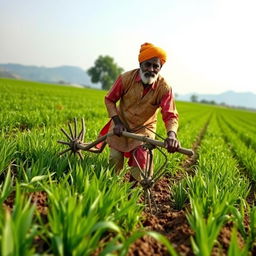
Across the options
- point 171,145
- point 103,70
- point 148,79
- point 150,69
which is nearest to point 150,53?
point 150,69

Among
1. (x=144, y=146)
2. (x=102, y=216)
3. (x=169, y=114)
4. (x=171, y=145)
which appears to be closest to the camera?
(x=102, y=216)

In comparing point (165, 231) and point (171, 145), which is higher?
point (171, 145)

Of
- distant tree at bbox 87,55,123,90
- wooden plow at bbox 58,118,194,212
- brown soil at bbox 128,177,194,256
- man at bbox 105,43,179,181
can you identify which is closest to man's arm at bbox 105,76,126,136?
man at bbox 105,43,179,181

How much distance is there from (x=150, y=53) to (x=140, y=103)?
2.11 ft

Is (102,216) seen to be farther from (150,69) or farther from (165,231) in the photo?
(150,69)

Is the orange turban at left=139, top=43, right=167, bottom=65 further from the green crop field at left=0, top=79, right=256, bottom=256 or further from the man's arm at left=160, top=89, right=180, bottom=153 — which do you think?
the green crop field at left=0, top=79, right=256, bottom=256

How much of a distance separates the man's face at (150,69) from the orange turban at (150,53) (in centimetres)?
5

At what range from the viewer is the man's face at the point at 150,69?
3672 mm

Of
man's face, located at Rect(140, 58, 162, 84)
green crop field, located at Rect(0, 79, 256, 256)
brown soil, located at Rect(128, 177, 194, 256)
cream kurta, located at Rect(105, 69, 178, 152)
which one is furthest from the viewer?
cream kurta, located at Rect(105, 69, 178, 152)

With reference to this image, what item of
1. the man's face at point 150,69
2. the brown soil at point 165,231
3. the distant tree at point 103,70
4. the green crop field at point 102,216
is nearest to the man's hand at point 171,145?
the green crop field at point 102,216

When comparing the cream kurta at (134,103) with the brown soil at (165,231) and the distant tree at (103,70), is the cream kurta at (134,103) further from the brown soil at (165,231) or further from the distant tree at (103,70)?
the distant tree at (103,70)

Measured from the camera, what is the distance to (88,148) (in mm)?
3779

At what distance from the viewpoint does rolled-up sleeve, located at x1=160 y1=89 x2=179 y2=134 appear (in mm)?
3635

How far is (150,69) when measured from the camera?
368cm
